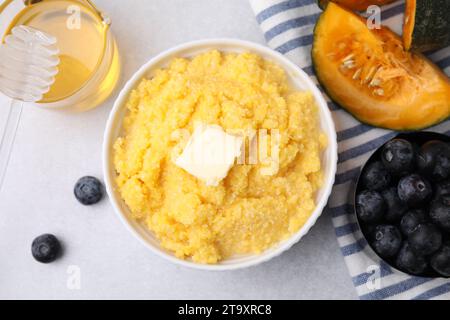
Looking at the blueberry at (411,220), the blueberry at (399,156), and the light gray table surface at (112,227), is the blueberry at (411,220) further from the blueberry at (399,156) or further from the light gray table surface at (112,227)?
the light gray table surface at (112,227)

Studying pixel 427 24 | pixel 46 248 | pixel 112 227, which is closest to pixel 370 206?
pixel 427 24

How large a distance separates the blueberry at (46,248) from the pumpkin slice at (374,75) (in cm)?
91

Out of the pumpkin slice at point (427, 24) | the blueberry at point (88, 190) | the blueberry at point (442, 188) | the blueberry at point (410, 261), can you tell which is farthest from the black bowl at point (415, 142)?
the blueberry at point (88, 190)

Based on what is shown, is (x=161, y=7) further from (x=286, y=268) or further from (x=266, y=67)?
(x=286, y=268)

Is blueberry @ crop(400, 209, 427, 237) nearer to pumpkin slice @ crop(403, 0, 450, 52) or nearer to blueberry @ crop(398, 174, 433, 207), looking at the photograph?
blueberry @ crop(398, 174, 433, 207)

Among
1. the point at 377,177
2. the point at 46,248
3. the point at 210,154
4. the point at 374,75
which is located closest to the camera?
the point at 210,154

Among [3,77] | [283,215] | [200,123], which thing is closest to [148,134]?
[200,123]

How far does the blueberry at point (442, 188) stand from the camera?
135cm

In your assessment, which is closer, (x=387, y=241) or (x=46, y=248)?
(x=387, y=241)

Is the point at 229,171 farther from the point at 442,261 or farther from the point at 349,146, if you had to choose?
the point at 442,261

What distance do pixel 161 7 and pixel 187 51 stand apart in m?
0.31

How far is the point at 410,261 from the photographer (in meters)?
1.33

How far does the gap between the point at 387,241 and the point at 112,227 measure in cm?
80

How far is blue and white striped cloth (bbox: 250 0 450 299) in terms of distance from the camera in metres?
1.51
